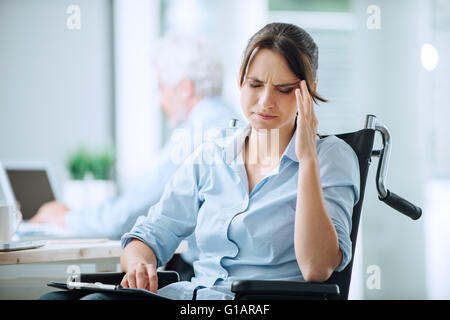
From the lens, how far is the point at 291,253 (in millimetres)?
1140

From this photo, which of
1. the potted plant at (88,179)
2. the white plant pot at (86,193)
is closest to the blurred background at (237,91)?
the potted plant at (88,179)

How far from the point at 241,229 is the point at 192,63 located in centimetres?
100

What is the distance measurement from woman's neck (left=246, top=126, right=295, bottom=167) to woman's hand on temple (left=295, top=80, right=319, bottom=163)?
0.43 feet

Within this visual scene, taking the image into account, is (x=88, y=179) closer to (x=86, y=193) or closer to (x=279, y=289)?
(x=86, y=193)

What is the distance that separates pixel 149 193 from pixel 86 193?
2.56 feet

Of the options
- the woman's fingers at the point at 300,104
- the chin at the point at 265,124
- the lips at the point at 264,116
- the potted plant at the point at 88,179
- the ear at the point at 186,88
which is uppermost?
the ear at the point at 186,88

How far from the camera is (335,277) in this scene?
3.90ft

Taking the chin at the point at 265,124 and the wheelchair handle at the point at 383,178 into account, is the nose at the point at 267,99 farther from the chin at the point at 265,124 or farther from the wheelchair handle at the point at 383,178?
the wheelchair handle at the point at 383,178

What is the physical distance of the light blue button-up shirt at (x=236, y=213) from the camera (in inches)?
44.8

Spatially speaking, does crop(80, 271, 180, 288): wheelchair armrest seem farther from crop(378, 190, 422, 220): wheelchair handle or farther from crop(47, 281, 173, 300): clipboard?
crop(378, 190, 422, 220): wheelchair handle

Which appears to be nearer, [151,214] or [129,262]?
[129,262]

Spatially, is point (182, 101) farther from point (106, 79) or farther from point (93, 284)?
point (93, 284)
